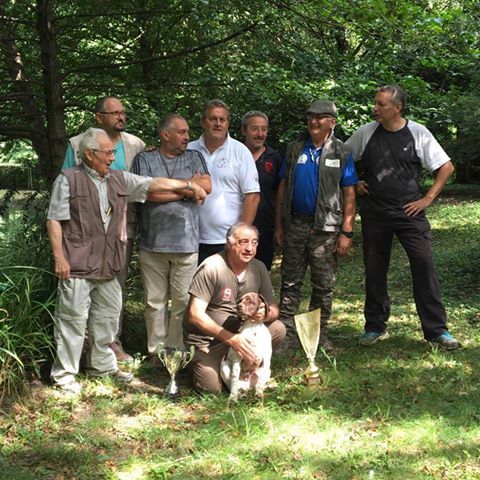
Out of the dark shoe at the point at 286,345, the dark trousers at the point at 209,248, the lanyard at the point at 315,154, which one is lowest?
the dark shoe at the point at 286,345

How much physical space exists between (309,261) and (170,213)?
117 centimetres

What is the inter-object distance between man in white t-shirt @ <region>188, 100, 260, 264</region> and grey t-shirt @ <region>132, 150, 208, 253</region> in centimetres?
17

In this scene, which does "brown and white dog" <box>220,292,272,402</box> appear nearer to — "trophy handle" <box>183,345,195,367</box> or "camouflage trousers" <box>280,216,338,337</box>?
"trophy handle" <box>183,345,195,367</box>

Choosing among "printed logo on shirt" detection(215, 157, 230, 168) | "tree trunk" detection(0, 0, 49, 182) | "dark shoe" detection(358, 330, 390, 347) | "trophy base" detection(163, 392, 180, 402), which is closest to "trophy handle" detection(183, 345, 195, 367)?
"trophy base" detection(163, 392, 180, 402)

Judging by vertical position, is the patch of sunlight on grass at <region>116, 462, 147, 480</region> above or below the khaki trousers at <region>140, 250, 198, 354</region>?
below

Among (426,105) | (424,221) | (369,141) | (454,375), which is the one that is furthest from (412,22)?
(454,375)

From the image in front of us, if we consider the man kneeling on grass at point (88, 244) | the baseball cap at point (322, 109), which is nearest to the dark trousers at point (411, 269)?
the baseball cap at point (322, 109)

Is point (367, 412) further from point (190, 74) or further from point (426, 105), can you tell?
point (426, 105)

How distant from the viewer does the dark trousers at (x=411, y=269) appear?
195 inches

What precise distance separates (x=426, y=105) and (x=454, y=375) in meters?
3.96

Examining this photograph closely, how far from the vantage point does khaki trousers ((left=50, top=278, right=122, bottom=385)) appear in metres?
4.28

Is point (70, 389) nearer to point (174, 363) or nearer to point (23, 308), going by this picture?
point (23, 308)

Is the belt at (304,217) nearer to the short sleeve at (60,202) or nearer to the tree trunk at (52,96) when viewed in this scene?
the short sleeve at (60,202)

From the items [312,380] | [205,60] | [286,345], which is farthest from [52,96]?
[312,380]
